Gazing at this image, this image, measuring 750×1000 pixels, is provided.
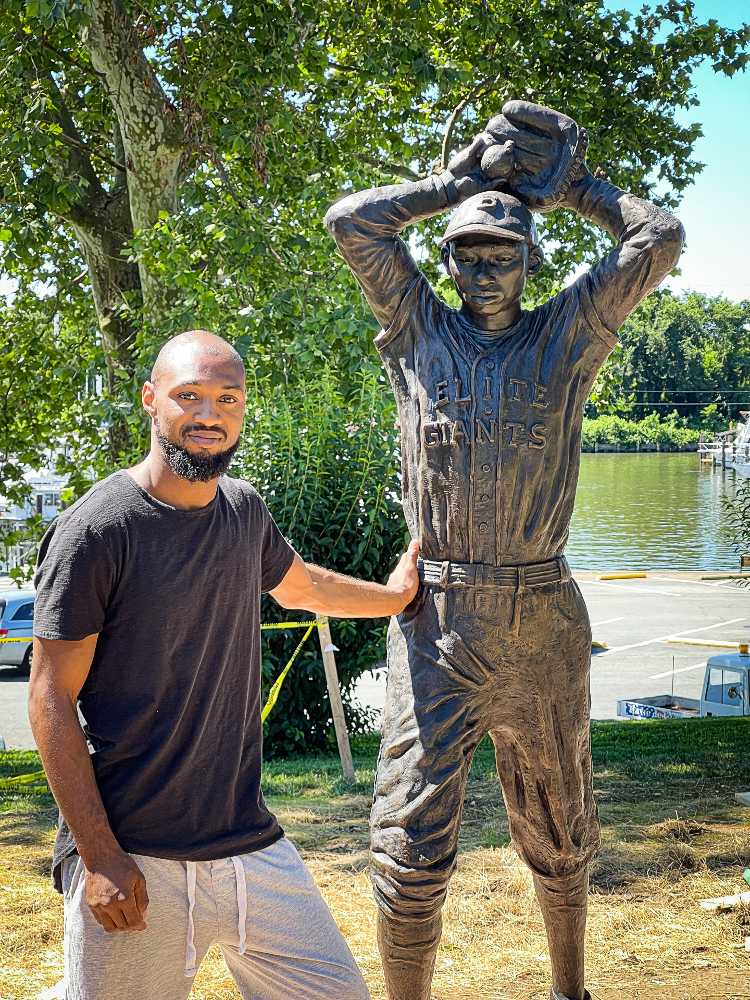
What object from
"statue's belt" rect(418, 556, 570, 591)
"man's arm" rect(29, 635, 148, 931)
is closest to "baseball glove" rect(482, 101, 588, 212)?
"statue's belt" rect(418, 556, 570, 591)

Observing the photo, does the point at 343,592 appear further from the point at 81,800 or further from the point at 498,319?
the point at 81,800

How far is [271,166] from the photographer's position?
10.3 meters

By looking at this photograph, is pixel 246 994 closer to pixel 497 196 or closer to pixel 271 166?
pixel 497 196

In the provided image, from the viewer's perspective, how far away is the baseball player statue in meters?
3.20

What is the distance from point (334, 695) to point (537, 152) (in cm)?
443

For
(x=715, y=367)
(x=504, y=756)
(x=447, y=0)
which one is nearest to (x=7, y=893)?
(x=504, y=756)

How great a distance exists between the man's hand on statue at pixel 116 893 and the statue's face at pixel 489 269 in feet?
6.03

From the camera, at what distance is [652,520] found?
43.8 m

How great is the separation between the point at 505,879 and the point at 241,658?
10.8 feet

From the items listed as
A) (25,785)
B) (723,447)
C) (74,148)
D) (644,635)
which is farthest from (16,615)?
(723,447)

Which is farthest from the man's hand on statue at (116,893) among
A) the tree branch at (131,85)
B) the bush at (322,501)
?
the tree branch at (131,85)

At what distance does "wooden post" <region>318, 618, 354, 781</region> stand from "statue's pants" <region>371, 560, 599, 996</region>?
3.63 metres

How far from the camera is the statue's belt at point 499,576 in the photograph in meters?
3.22

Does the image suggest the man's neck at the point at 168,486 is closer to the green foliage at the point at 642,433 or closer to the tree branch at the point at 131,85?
the tree branch at the point at 131,85
